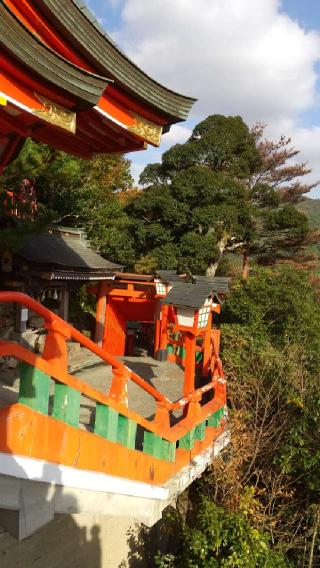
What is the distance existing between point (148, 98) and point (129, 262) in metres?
14.1

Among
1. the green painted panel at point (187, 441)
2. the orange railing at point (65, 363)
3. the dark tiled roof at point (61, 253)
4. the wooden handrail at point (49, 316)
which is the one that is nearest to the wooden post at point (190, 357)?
the green painted panel at point (187, 441)

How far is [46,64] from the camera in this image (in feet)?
8.87

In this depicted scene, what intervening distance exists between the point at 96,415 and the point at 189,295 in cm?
416

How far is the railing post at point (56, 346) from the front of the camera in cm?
250

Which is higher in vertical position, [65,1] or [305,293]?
[65,1]

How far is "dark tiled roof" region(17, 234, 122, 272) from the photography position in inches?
350

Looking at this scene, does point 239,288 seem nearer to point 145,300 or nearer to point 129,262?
point 145,300

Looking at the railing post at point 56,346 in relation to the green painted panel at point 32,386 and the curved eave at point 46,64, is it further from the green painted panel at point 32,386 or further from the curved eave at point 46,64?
the curved eave at point 46,64

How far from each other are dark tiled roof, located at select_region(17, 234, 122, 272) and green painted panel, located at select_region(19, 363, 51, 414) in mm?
6543

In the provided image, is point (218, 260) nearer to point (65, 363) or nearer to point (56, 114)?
point (56, 114)

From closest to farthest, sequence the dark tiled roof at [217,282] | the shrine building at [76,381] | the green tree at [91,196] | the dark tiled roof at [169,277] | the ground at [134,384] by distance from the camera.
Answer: the shrine building at [76,381], the ground at [134,384], the dark tiled roof at [217,282], the dark tiled roof at [169,277], the green tree at [91,196]

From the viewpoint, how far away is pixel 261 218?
1883 cm

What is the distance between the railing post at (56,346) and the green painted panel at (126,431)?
1.16 metres

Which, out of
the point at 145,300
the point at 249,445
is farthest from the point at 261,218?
the point at 249,445
